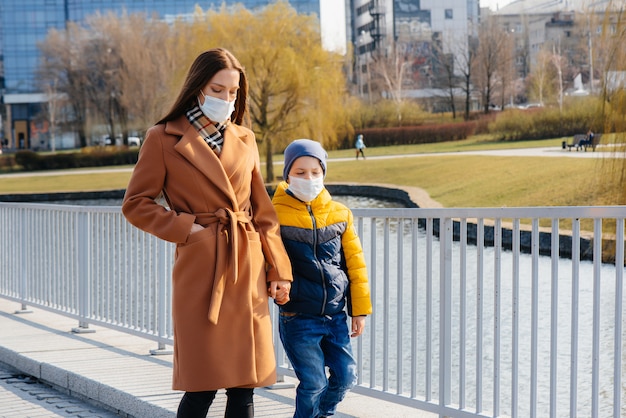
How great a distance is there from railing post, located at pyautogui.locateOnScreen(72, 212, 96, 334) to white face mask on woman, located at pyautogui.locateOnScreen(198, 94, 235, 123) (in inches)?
171

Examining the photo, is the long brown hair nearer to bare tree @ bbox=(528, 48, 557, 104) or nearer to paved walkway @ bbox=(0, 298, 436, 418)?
paved walkway @ bbox=(0, 298, 436, 418)

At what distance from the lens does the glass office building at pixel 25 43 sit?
114 metres

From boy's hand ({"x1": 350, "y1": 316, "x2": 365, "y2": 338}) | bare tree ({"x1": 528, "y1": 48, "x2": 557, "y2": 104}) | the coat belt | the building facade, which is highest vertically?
the building facade

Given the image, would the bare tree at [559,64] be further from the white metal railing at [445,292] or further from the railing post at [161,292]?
the railing post at [161,292]

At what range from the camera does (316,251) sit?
14.0 feet

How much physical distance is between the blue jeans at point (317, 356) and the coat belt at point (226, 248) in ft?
1.77

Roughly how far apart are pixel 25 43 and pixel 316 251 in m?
117

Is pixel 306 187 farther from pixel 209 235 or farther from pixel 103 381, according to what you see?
pixel 103 381

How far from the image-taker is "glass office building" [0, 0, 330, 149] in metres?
114

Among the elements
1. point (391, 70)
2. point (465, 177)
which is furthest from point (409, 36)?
point (465, 177)

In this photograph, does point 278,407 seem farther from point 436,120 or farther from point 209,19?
point 436,120

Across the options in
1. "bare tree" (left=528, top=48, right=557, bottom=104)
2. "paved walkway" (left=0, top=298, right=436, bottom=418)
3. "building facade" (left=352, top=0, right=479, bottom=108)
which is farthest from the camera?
"building facade" (left=352, top=0, right=479, bottom=108)

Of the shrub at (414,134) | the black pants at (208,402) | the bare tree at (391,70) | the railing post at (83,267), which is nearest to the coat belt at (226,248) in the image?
the black pants at (208,402)

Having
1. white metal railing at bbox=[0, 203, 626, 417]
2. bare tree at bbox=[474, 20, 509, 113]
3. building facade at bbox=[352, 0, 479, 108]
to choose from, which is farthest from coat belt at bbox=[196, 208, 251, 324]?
building facade at bbox=[352, 0, 479, 108]
